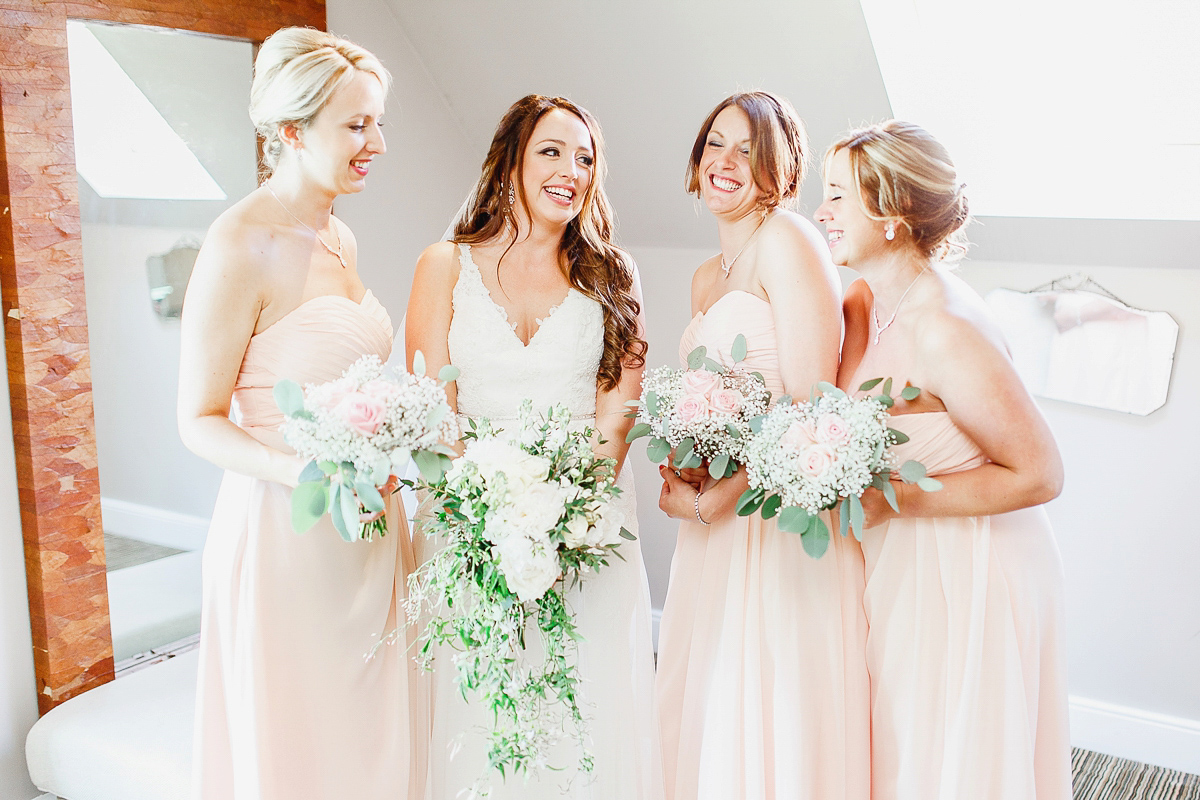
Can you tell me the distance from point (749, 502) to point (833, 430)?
0.27 metres

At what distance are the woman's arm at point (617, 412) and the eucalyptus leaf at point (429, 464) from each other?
628mm

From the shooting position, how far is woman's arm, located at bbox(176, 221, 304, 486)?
200cm

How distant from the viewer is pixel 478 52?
3699mm

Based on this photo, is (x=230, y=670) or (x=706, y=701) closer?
(x=230, y=670)

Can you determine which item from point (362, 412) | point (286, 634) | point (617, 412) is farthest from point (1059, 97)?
point (286, 634)

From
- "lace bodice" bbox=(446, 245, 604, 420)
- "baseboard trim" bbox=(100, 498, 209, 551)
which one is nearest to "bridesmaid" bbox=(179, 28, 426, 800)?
"lace bodice" bbox=(446, 245, 604, 420)

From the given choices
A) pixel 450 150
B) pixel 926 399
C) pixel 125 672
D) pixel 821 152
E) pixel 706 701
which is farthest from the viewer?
pixel 450 150

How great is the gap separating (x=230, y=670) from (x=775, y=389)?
138 cm

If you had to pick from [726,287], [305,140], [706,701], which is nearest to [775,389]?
[726,287]

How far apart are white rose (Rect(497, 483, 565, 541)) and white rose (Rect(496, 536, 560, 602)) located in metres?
0.02

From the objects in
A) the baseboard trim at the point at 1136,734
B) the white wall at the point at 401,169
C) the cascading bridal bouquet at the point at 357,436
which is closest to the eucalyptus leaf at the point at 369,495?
the cascading bridal bouquet at the point at 357,436

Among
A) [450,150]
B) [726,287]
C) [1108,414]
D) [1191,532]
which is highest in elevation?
[450,150]

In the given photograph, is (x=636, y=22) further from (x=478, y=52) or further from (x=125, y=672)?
(x=125, y=672)

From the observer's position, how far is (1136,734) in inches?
132
